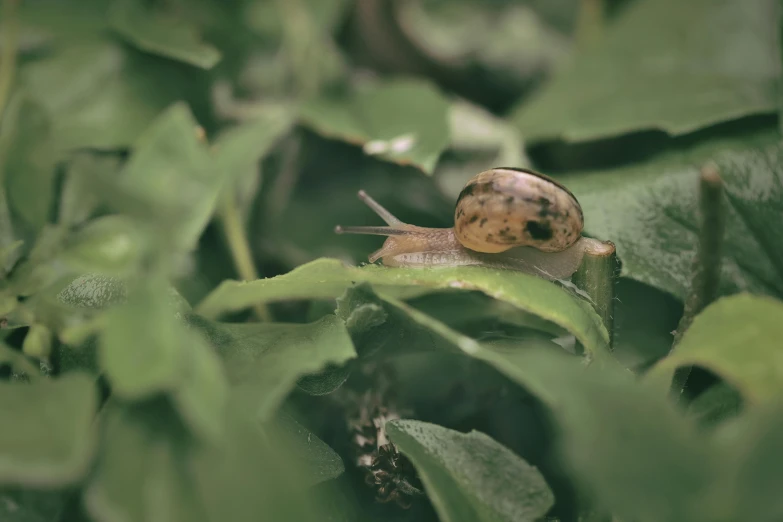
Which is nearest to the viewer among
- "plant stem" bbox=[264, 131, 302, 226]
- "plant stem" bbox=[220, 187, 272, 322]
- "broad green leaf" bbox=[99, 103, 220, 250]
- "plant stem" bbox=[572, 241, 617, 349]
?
"broad green leaf" bbox=[99, 103, 220, 250]

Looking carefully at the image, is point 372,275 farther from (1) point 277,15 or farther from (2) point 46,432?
(1) point 277,15

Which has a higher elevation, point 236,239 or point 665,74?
point 665,74

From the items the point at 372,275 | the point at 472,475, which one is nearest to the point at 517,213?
the point at 372,275

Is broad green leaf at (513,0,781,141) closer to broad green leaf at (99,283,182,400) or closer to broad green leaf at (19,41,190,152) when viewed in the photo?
broad green leaf at (19,41,190,152)

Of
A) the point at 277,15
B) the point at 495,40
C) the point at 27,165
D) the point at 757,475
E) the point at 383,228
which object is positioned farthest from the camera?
the point at 495,40

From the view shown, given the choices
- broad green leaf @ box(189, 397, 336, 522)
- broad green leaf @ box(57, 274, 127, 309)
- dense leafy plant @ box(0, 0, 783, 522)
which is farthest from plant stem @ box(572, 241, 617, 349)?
broad green leaf @ box(57, 274, 127, 309)

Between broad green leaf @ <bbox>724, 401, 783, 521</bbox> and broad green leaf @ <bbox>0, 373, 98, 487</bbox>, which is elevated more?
broad green leaf @ <bbox>724, 401, 783, 521</bbox>

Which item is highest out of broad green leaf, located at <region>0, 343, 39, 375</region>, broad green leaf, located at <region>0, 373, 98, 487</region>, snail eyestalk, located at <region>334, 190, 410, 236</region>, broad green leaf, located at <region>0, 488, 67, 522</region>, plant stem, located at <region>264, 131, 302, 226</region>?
broad green leaf, located at <region>0, 373, 98, 487</region>
